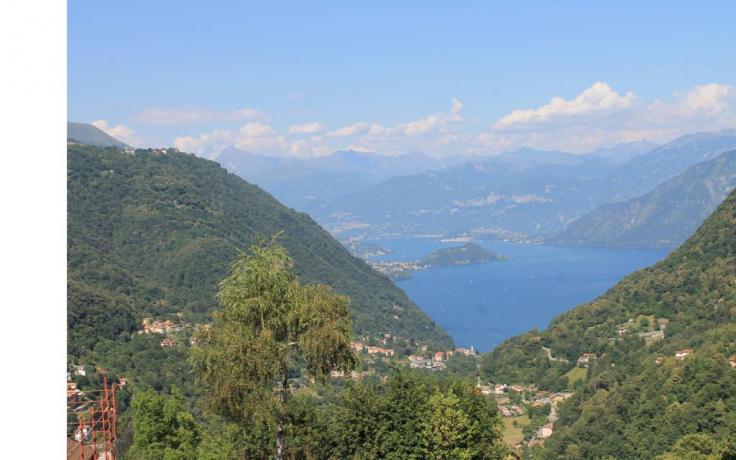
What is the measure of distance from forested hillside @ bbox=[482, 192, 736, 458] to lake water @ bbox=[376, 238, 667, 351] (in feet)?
114

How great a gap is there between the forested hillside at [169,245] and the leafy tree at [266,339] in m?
32.4

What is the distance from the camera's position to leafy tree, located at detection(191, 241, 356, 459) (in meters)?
9.54

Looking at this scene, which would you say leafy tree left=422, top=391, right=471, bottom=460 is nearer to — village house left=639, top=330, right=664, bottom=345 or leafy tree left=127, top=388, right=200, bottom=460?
leafy tree left=127, top=388, right=200, bottom=460

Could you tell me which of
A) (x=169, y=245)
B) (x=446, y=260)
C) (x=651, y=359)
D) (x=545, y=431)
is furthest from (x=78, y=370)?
(x=446, y=260)

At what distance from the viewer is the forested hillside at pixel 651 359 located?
26562 mm

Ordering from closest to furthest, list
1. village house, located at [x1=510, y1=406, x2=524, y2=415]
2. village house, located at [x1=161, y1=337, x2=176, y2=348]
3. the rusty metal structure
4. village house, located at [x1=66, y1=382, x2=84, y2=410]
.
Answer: village house, located at [x1=66, y1=382, x2=84, y2=410]
the rusty metal structure
village house, located at [x1=510, y1=406, x2=524, y2=415]
village house, located at [x1=161, y1=337, x2=176, y2=348]

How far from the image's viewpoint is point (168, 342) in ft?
154

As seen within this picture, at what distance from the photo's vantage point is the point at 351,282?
3600 inches

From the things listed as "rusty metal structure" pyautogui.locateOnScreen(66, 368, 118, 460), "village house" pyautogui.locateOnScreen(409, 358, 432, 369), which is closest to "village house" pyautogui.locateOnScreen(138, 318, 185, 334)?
"village house" pyautogui.locateOnScreen(409, 358, 432, 369)

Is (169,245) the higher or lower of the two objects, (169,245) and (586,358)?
the higher

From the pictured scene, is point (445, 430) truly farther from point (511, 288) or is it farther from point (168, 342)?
point (511, 288)

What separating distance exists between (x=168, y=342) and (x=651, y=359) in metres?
30.1
